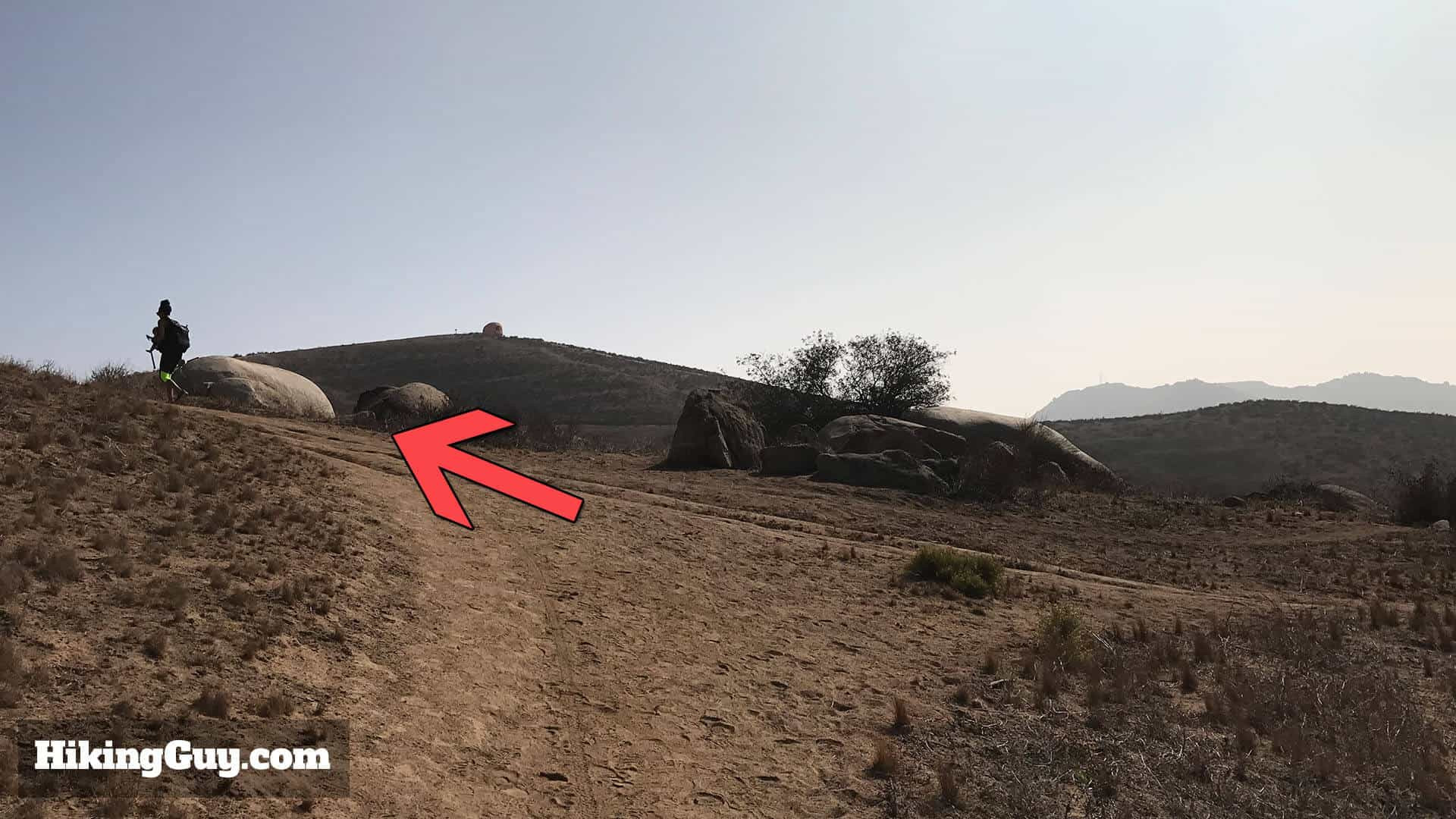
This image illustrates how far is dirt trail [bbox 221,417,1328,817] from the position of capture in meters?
6.68

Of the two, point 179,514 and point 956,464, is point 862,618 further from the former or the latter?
point 956,464

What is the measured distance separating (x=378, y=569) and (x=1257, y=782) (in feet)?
30.7

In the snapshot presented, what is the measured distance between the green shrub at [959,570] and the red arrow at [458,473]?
20.0 feet

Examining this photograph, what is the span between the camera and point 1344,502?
2823 centimetres

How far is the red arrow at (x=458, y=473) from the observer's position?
1427 centimetres

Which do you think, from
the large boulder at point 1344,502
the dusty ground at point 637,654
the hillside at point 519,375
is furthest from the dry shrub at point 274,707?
the hillside at point 519,375

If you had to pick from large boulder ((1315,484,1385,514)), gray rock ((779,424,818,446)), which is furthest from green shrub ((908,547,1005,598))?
large boulder ((1315,484,1385,514))

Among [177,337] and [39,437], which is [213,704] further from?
[177,337]

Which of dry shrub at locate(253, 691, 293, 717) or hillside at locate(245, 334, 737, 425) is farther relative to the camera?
hillside at locate(245, 334, 737, 425)

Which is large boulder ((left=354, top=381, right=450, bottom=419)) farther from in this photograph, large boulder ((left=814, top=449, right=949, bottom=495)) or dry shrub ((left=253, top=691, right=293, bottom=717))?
dry shrub ((left=253, top=691, right=293, bottom=717))

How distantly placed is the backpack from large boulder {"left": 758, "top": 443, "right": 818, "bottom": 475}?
1472 centimetres

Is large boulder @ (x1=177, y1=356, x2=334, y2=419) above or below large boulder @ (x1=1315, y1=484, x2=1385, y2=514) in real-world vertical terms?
above

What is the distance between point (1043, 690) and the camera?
9500mm

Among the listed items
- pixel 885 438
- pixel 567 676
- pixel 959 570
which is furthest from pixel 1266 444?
pixel 567 676
